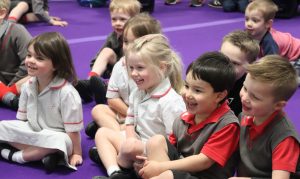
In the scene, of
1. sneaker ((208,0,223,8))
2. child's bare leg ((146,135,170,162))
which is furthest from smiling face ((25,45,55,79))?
sneaker ((208,0,223,8))

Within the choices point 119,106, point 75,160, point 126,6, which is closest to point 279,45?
point 126,6

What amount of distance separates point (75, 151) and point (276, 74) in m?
1.09

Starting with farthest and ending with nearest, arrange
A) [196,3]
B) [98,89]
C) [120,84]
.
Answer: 1. [196,3]
2. [98,89]
3. [120,84]

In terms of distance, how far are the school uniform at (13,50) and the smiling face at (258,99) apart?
5.79 feet

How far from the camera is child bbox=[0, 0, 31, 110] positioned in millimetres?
2861

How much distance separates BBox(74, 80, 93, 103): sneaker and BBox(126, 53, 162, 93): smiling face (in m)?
0.92

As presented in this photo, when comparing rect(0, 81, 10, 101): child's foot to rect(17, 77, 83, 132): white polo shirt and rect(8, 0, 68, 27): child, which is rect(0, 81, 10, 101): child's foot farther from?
rect(8, 0, 68, 27): child

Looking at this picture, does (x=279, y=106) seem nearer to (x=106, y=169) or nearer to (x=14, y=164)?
(x=106, y=169)

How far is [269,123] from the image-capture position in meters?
1.55

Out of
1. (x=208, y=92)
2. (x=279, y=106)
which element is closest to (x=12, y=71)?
(x=208, y=92)

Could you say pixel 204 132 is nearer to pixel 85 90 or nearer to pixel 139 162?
pixel 139 162

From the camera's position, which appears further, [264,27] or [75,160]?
[264,27]

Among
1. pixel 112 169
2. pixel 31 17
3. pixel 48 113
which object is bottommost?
pixel 31 17

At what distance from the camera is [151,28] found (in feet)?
7.46
